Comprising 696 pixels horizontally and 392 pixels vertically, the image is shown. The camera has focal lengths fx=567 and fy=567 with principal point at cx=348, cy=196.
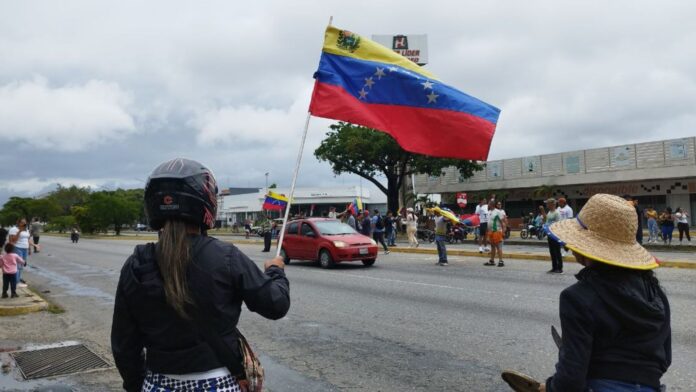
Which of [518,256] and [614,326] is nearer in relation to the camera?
[614,326]

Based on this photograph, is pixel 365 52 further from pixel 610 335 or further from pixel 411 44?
pixel 411 44

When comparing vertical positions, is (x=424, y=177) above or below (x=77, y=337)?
above

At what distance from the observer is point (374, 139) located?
1511 inches

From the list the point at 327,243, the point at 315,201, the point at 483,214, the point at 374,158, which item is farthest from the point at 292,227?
the point at 315,201

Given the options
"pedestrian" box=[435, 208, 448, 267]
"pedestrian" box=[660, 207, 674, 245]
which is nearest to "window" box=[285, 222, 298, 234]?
"pedestrian" box=[435, 208, 448, 267]


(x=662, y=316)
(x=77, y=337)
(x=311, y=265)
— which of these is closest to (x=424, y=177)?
(x=311, y=265)

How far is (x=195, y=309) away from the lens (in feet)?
7.29

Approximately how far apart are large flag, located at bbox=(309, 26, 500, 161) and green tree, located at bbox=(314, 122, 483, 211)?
103ft

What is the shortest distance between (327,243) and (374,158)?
76.5ft

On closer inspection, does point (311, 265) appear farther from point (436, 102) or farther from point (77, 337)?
point (436, 102)

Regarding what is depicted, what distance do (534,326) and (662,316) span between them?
18.4 feet

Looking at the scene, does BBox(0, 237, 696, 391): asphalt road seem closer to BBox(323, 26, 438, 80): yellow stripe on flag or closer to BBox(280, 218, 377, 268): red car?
BBox(280, 218, 377, 268): red car

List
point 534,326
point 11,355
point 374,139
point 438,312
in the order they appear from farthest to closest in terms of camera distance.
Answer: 1. point 374,139
2. point 438,312
3. point 534,326
4. point 11,355

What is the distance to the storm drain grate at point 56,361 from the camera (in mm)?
6179
